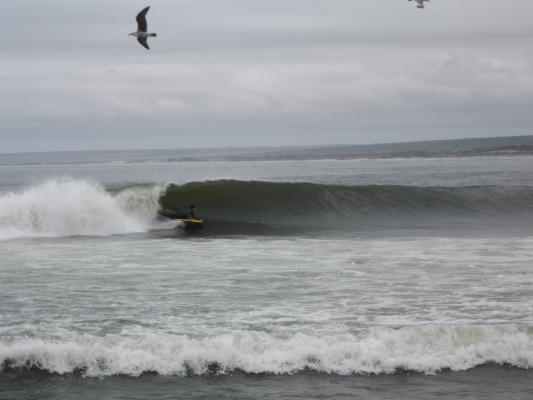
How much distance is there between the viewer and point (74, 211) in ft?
78.7

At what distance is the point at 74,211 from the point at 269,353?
1650 cm

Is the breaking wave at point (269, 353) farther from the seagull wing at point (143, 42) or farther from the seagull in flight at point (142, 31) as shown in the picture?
the seagull in flight at point (142, 31)

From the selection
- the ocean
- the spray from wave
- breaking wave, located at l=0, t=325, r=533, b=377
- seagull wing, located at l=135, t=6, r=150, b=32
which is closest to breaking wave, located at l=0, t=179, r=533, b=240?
the spray from wave

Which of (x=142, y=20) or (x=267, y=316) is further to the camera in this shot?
(x=142, y=20)

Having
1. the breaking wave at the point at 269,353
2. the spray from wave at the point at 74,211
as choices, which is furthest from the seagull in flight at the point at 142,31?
the spray from wave at the point at 74,211

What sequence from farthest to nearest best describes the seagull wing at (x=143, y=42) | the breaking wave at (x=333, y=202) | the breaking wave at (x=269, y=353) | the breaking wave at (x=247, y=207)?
1. the breaking wave at (x=333, y=202)
2. the breaking wave at (x=247, y=207)
3. the seagull wing at (x=143, y=42)
4. the breaking wave at (x=269, y=353)

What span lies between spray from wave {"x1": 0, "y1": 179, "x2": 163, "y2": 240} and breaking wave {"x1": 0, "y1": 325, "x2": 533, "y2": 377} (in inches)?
538

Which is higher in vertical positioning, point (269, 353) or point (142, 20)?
point (142, 20)

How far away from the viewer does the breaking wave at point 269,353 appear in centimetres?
A: 847

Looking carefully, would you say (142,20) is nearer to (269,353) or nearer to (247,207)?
(269,353)

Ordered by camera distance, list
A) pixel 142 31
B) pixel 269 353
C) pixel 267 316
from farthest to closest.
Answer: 1. pixel 142 31
2. pixel 267 316
3. pixel 269 353

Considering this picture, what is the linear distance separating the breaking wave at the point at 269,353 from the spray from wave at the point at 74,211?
1366 centimetres

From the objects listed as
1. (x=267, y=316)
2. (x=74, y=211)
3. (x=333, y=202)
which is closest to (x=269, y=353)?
(x=267, y=316)

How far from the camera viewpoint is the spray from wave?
2280cm
